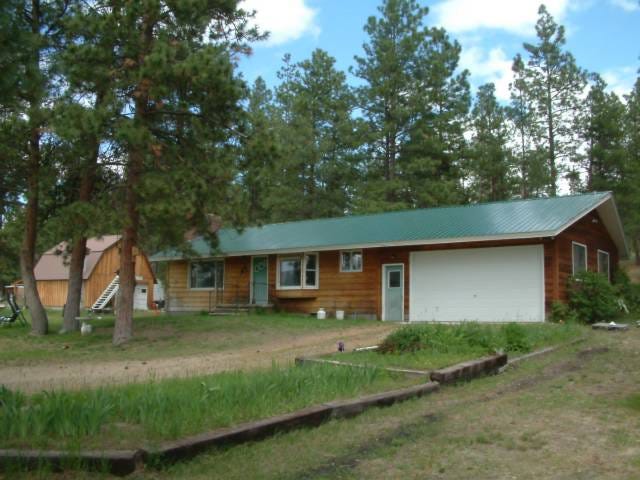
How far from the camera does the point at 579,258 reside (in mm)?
20188

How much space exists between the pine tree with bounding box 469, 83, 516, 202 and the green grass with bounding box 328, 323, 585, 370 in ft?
84.8

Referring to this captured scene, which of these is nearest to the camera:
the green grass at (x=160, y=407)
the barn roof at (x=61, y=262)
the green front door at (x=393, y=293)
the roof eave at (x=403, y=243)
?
the green grass at (x=160, y=407)

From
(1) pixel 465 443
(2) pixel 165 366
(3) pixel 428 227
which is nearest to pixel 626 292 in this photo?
(3) pixel 428 227

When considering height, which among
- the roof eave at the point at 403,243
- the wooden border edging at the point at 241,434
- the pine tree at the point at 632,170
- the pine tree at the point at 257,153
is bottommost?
the wooden border edging at the point at 241,434

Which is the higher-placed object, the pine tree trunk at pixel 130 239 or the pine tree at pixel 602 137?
the pine tree at pixel 602 137

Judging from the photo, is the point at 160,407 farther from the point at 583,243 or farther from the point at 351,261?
the point at 583,243

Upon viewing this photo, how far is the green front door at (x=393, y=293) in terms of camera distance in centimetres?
2112

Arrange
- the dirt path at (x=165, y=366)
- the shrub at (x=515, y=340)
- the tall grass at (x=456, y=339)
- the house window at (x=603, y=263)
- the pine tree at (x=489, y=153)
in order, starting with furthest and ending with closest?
the pine tree at (x=489, y=153) → the house window at (x=603, y=263) → the shrub at (x=515, y=340) → the tall grass at (x=456, y=339) → the dirt path at (x=165, y=366)

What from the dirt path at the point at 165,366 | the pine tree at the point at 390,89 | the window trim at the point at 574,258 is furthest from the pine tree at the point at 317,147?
the dirt path at the point at 165,366

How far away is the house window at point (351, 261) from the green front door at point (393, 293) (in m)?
1.11

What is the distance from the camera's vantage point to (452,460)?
5129mm

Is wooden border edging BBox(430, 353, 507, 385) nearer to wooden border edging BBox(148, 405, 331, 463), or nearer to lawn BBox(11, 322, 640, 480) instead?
lawn BBox(11, 322, 640, 480)

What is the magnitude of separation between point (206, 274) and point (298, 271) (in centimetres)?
504

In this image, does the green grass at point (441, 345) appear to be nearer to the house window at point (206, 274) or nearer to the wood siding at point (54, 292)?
the house window at point (206, 274)
